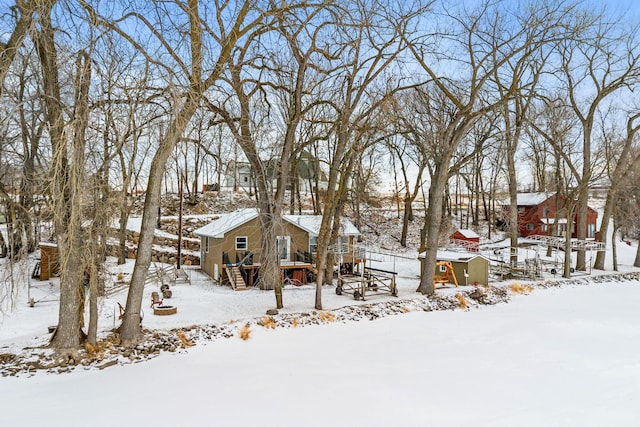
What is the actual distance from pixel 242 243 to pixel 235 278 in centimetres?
228

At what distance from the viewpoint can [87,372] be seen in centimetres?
694

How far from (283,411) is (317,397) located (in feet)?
2.24

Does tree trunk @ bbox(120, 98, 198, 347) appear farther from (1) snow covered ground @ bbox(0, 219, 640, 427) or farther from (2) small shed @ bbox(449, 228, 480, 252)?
(2) small shed @ bbox(449, 228, 480, 252)

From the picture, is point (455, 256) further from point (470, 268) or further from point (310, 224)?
point (310, 224)

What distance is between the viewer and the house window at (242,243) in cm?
1733

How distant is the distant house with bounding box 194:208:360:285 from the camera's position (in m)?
16.6

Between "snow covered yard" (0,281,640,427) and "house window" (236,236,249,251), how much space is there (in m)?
8.06

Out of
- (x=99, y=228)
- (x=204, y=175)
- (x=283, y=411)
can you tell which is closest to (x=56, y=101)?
(x=99, y=228)

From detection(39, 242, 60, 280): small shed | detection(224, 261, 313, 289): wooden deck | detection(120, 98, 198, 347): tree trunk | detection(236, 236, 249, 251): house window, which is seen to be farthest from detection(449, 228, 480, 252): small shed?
detection(39, 242, 60, 280): small shed

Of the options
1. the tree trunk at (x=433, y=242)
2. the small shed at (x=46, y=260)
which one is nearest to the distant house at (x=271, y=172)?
the tree trunk at (x=433, y=242)

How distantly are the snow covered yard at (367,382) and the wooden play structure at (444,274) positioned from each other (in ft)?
16.3

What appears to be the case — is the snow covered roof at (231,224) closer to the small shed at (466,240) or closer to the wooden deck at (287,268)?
the wooden deck at (287,268)

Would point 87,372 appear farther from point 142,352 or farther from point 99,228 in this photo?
point 99,228

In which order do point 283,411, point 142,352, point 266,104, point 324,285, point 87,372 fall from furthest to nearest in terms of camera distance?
point 324,285 < point 266,104 < point 142,352 < point 87,372 < point 283,411
